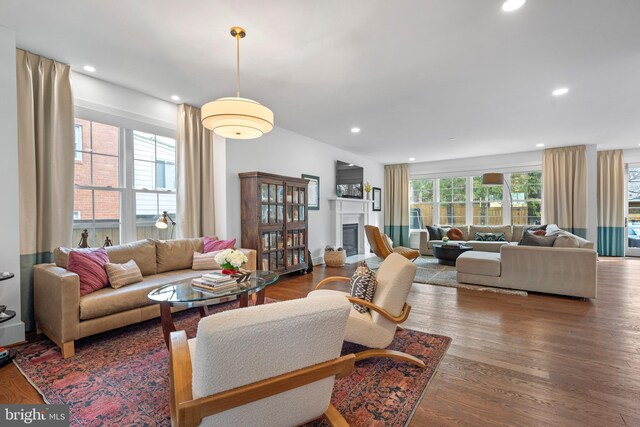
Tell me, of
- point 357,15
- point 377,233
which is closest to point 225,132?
point 357,15

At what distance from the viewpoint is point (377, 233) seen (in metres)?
5.50

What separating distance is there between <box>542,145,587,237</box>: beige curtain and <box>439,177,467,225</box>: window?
1783mm

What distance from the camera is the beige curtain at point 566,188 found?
262 inches

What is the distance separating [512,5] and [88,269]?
159 inches

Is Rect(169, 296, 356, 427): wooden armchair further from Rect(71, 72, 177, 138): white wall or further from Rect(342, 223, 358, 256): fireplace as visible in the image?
Rect(342, 223, 358, 256): fireplace

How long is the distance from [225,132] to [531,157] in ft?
24.9

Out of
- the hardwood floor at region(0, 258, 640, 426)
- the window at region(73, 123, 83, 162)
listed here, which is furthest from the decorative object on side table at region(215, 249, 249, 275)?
the window at region(73, 123, 83, 162)

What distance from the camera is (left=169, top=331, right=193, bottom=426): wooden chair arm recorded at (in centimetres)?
111

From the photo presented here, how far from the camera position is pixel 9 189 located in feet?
8.56

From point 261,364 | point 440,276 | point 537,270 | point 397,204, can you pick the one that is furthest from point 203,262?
point 397,204

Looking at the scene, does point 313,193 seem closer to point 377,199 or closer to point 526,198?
point 377,199

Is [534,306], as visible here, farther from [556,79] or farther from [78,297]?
[78,297]

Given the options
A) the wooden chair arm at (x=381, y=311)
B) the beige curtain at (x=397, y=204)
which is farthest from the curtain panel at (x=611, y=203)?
the wooden chair arm at (x=381, y=311)

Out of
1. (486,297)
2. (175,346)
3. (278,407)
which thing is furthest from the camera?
(486,297)
